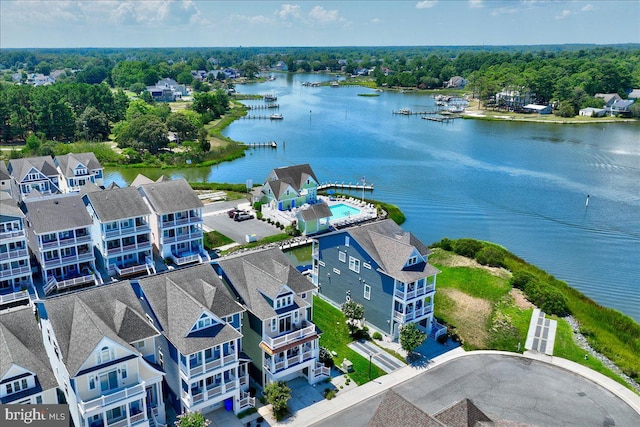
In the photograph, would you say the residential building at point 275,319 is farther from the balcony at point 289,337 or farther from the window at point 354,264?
the window at point 354,264

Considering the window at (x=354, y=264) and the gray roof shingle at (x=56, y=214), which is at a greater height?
the gray roof shingle at (x=56, y=214)

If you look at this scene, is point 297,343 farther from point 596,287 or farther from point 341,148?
point 341,148

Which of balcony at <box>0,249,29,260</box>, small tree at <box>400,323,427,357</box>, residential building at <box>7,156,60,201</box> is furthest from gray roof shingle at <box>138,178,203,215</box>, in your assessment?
small tree at <box>400,323,427,357</box>

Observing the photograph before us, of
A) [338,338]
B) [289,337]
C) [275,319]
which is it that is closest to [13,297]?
[275,319]

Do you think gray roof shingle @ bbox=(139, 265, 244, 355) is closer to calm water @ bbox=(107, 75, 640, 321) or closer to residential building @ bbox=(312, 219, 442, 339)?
residential building @ bbox=(312, 219, 442, 339)

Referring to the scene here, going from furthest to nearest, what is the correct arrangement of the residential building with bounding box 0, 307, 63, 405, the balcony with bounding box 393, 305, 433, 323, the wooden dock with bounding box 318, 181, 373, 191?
the wooden dock with bounding box 318, 181, 373, 191, the balcony with bounding box 393, 305, 433, 323, the residential building with bounding box 0, 307, 63, 405

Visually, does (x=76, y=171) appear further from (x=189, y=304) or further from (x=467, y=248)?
(x=467, y=248)

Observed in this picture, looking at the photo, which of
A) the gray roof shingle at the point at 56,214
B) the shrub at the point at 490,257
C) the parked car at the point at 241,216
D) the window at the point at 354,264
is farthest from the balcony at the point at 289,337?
the parked car at the point at 241,216
